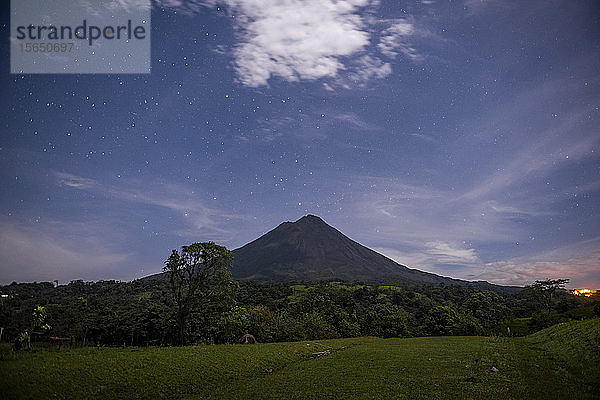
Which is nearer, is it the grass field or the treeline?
the grass field

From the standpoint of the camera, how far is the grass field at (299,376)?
16.1 m

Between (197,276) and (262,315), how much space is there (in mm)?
11239

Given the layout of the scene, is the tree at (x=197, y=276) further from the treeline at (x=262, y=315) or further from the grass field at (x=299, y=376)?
the grass field at (x=299, y=376)

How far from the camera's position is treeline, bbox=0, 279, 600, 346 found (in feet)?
163

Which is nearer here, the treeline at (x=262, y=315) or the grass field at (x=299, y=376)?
the grass field at (x=299, y=376)

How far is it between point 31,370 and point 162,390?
6.24 meters

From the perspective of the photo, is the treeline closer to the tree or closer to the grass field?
the tree

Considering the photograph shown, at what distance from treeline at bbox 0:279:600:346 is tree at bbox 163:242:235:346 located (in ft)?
7.34

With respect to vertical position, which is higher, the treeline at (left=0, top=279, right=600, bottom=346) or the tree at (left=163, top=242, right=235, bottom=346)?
the tree at (left=163, top=242, right=235, bottom=346)

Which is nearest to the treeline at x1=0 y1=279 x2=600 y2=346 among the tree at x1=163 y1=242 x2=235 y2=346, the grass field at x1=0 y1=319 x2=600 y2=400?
the tree at x1=163 y1=242 x2=235 y2=346

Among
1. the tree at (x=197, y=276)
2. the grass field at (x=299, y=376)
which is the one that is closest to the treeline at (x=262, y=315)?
the tree at (x=197, y=276)

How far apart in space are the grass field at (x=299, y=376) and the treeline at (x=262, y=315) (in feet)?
37.4

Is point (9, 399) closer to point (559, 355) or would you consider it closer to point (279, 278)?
point (559, 355)

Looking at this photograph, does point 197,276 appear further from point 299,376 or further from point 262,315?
point 299,376
